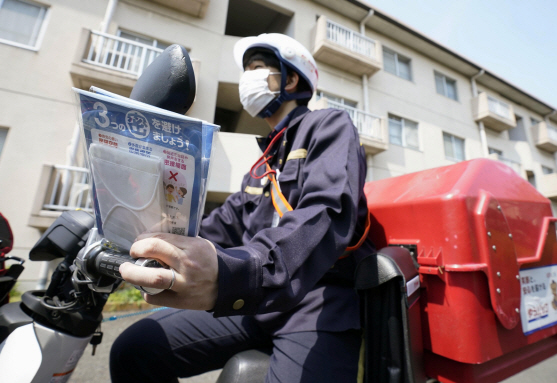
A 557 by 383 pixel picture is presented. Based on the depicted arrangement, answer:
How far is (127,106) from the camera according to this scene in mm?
Answer: 462

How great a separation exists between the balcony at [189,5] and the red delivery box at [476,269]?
268 inches

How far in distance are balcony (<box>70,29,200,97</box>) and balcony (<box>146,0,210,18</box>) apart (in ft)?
4.48

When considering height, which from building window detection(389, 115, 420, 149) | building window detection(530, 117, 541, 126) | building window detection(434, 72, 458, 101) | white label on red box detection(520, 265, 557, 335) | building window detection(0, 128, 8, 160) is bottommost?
white label on red box detection(520, 265, 557, 335)

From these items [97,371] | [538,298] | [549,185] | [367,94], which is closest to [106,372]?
[97,371]

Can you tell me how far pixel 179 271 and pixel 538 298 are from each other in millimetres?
1555

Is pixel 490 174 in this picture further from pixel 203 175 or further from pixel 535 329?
pixel 203 175

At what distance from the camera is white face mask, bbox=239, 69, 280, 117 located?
1.36 m

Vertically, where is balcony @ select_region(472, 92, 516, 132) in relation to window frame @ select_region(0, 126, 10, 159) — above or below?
above

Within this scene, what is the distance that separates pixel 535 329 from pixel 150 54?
271 inches

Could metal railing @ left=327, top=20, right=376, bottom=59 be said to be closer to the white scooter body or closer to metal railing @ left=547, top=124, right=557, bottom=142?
the white scooter body

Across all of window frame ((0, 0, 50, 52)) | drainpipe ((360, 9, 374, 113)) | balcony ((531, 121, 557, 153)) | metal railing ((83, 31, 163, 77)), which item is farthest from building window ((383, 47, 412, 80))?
window frame ((0, 0, 50, 52))

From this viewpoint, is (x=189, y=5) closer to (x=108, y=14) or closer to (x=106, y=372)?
(x=108, y=14)

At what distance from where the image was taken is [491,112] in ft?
34.8

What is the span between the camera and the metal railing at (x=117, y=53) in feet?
16.7
